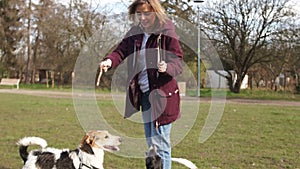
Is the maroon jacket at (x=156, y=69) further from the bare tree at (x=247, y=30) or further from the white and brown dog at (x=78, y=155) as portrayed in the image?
the bare tree at (x=247, y=30)

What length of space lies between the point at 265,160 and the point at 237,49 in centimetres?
2331

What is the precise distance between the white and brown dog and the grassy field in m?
1.59

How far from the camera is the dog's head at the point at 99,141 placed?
4992mm

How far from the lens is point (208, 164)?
6789 mm

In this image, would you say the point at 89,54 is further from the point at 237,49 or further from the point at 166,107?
the point at 237,49

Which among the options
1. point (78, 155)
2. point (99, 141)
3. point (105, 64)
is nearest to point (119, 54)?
point (105, 64)

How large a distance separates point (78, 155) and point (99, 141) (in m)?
0.32

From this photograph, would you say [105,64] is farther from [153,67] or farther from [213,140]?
[213,140]

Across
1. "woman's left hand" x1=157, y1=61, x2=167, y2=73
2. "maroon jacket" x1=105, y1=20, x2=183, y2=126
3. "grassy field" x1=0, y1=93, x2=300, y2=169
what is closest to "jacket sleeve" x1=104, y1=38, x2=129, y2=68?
"maroon jacket" x1=105, y1=20, x2=183, y2=126

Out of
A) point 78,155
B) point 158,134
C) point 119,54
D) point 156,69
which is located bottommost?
point 78,155

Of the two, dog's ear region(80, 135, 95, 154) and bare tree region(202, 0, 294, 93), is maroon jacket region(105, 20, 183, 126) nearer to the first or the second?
dog's ear region(80, 135, 95, 154)

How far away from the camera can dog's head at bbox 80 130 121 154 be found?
499 cm

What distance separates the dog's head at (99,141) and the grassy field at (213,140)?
5.09 feet

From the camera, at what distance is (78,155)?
16.3ft
